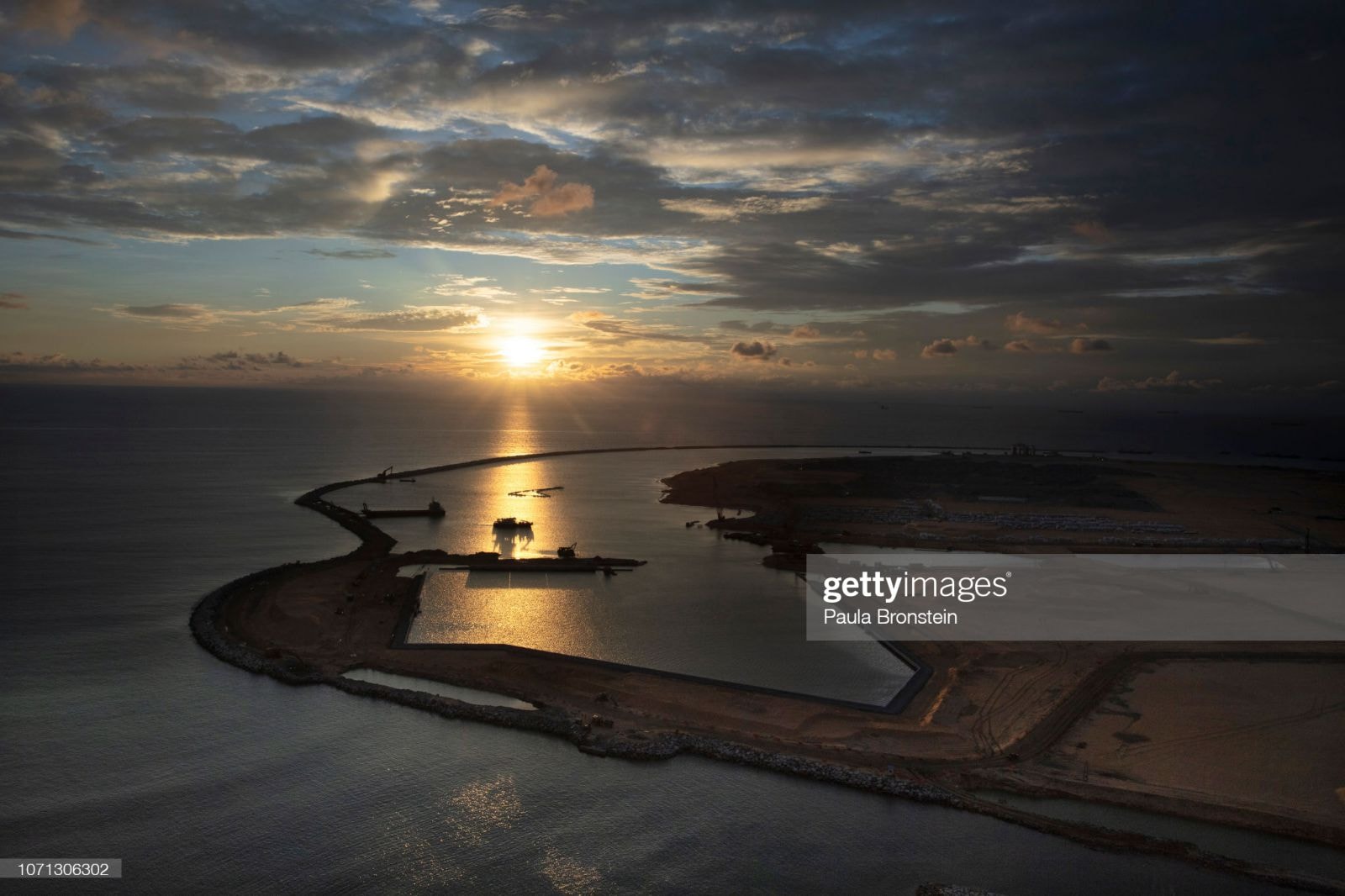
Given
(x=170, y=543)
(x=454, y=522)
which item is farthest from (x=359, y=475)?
(x=170, y=543)

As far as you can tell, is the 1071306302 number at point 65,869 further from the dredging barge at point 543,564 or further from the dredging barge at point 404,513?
the dredging barge at point 404,513

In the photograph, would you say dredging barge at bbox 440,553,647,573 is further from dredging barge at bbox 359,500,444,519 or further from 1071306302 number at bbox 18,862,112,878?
1071306302 number at bbox 18,862,112,878

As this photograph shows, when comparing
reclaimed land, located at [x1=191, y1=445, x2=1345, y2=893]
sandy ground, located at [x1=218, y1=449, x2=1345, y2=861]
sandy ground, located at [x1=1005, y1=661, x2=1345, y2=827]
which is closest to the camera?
reclaimed land, located at [x1=191, y1=445, x2=1345, y2=893]

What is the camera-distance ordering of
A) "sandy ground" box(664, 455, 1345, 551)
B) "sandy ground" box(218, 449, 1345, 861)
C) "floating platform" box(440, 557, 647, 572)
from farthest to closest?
"sandy ground" box(664, 455, 1345, 551), "floating platform" box(440, 557, 647, 572), "sandy ground" box(218, 449, 1345, 861)

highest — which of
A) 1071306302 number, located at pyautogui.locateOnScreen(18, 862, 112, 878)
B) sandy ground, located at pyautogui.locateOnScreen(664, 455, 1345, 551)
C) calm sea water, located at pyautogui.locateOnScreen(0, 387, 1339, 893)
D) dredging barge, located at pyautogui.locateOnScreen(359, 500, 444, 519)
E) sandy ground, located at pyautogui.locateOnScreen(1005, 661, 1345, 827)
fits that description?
sandy ground, located at pyautogui.locateOnScreen(664, 455, 1345, 551)

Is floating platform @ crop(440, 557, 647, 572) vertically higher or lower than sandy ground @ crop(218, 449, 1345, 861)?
lower

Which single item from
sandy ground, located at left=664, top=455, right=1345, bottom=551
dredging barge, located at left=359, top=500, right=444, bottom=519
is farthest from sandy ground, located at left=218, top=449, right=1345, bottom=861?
dredging barge, located at left=359, top=500, right=444, bottom=519

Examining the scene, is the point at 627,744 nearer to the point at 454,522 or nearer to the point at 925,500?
the point at 454,522

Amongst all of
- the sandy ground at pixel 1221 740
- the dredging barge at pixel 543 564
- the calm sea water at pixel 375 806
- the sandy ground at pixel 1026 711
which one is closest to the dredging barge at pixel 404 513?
the dredging barge at pixel 543 564
